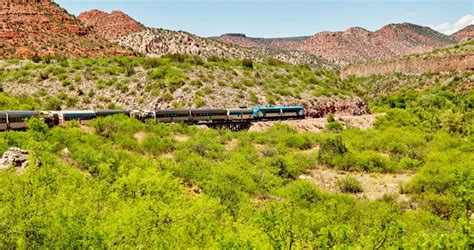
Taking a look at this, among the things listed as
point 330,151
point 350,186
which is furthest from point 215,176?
point 330,151

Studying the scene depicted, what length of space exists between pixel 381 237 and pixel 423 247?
7.00ft

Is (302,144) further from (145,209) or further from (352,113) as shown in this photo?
(145,209)

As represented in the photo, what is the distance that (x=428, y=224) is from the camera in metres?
21.2

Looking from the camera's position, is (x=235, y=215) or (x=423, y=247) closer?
(x=423, y=247)

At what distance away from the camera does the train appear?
106ft

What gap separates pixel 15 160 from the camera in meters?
20.9

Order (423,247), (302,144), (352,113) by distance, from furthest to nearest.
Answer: (352,113), (302,144), (423,247)

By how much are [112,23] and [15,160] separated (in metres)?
110

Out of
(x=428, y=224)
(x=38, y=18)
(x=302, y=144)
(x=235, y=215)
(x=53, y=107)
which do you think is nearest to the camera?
(x=235, y=215)

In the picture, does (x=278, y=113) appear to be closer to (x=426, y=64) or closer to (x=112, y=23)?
(x=112, y=23)

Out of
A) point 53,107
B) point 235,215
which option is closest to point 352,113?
point 53,107

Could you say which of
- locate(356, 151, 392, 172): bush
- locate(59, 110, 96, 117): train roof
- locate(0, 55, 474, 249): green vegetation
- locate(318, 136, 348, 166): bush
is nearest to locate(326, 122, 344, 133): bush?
locate(0, 55, 474, 249): green vegetation

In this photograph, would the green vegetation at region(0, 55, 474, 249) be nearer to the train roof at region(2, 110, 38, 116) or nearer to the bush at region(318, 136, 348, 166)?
the bush at region(318, 136, 348, 166)

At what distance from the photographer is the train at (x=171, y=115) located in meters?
32.3
